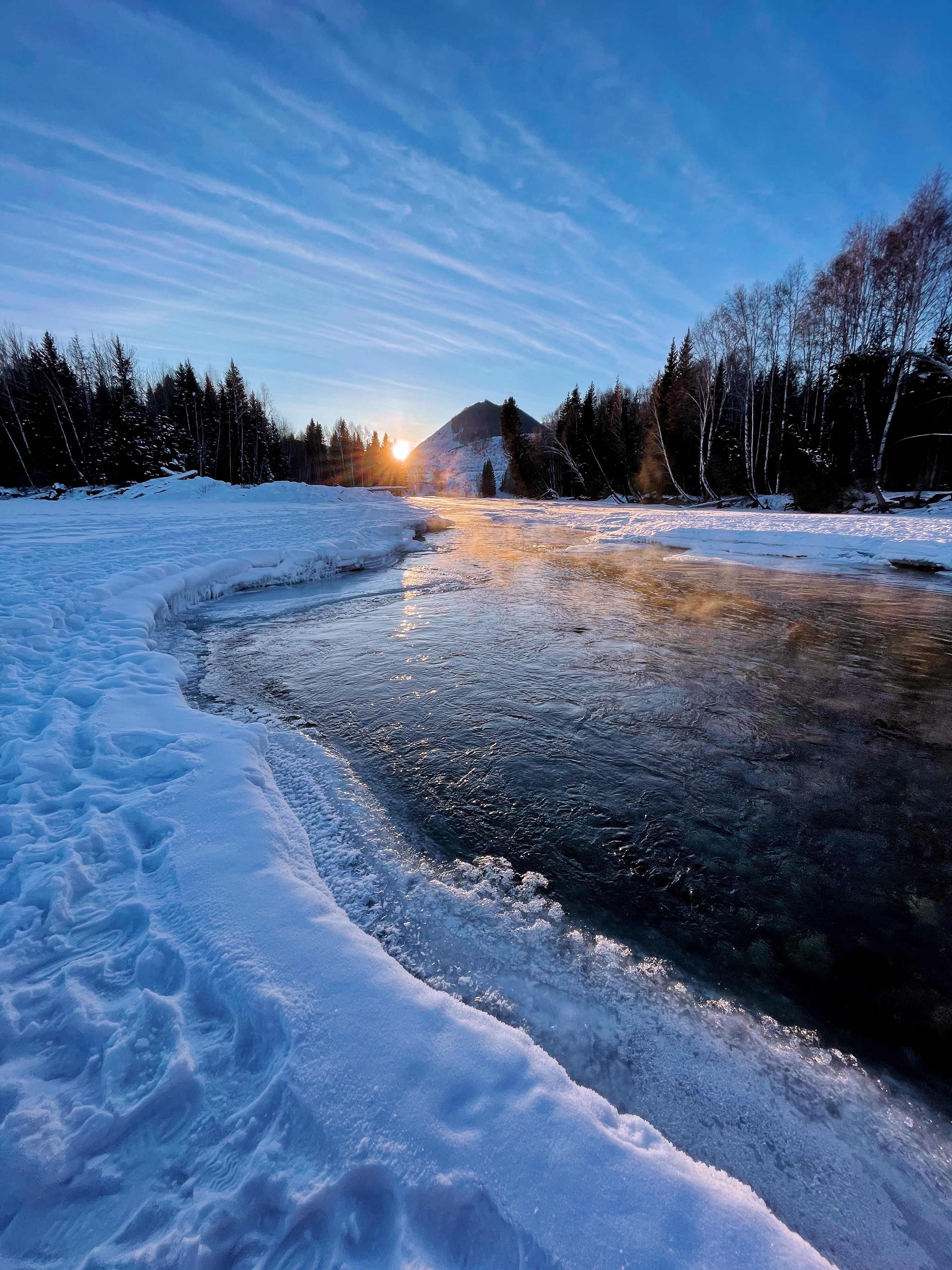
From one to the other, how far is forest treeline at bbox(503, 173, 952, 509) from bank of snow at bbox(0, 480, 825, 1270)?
827 inches

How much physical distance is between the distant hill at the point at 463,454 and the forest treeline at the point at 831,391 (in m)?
25.6

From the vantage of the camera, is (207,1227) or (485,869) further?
(485,869)

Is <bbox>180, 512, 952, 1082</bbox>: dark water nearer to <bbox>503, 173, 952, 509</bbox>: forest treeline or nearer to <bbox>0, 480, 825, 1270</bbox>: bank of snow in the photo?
<bbox>0, 480, 825, 1270</bbox>: bank of snow

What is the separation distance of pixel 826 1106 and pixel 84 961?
267cm

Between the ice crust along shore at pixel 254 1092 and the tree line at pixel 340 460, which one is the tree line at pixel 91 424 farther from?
the ice crust along shore at pixel 254 1092

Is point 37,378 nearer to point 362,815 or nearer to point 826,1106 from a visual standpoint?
point 362,815

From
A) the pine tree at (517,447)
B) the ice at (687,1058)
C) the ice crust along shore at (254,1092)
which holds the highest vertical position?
the pine tree at (517,447)

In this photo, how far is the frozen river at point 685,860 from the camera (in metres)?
1.69

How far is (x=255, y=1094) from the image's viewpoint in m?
1.41

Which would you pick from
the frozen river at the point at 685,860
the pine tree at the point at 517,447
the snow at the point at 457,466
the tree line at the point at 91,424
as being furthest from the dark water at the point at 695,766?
the snow at the point at 457,466

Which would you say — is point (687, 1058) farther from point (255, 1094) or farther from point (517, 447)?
point (517, 447)

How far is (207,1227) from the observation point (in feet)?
3.63

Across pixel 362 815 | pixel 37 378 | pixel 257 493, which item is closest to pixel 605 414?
pixel 257 493

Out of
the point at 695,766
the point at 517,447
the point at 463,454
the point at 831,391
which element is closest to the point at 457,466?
the point at 463,454
